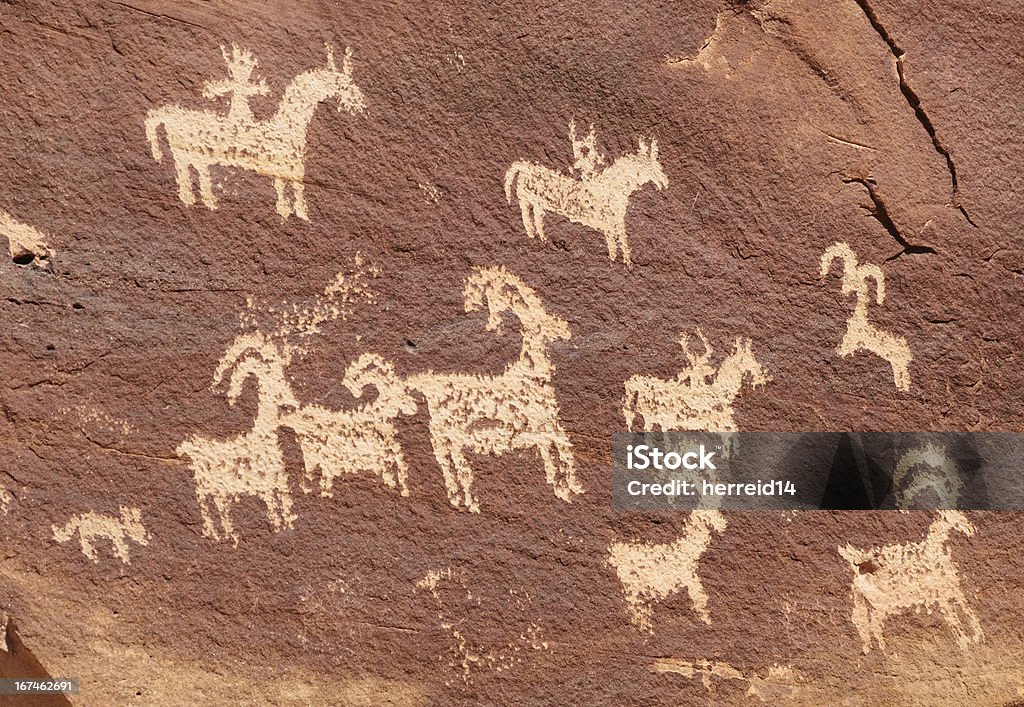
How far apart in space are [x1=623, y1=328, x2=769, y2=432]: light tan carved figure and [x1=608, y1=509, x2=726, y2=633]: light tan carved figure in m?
0.20

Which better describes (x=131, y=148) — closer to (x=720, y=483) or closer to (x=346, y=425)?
(x=346, y=425)

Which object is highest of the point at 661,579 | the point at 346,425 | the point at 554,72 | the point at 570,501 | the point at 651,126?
the point at 554,72

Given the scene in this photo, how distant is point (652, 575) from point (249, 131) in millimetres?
979

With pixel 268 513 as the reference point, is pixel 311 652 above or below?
below

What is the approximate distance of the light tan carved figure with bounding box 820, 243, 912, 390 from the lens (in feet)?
5.31

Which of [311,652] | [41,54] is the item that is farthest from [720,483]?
[41,54]

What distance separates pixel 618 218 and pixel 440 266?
0.30m

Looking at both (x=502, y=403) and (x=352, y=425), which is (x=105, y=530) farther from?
(x=502, y=403)

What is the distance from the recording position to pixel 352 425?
1.59 metres

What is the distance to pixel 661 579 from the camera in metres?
1.61

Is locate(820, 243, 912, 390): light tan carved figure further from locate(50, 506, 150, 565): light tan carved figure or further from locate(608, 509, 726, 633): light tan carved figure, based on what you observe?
locate(50, 506, 150, 565): light tan carved figure

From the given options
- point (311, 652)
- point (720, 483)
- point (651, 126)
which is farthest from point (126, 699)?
point (651, 126)

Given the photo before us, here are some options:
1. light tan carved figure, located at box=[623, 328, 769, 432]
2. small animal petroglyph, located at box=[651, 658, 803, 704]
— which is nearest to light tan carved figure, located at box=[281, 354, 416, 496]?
light tan carved figure, located at box=[623, 328, 769, 432]

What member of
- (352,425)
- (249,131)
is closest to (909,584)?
(352,425)
